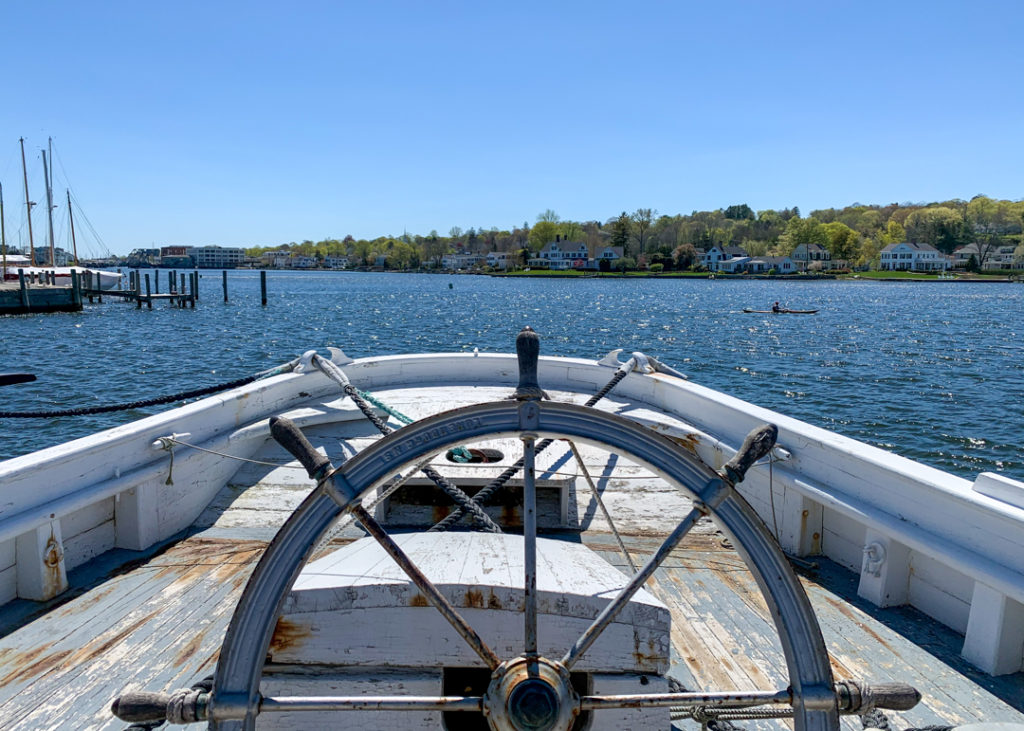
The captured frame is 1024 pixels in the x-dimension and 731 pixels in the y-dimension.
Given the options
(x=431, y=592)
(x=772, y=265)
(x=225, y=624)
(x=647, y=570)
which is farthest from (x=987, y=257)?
(x=431, y=592)

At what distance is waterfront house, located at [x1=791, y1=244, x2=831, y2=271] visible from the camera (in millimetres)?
134750

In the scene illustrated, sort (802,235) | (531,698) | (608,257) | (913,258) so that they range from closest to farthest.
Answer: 1. (531,698)
2. (913,258)
3. (802,235)
4. (608,257)

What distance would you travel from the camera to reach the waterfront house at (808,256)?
134750 millimetres

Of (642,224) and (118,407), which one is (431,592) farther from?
(642,224)

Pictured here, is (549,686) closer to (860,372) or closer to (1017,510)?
(1017,510)

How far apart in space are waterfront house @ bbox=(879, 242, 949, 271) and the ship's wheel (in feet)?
468

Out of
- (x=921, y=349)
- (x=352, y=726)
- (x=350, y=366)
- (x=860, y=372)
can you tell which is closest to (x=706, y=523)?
(x=352, y=726)

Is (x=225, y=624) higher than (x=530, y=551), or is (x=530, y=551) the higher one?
(x=530, y=551)

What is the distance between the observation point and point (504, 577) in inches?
88.3

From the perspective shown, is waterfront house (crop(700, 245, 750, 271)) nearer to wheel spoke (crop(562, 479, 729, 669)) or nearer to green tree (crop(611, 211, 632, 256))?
green tree (crop(611, 211, 632, 256))

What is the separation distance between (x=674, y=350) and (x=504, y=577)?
103 ft

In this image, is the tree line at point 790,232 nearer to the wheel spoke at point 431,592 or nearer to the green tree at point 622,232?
the green tree at point 622,232

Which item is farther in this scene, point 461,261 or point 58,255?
point 461,261

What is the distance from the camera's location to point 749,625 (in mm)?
3568
